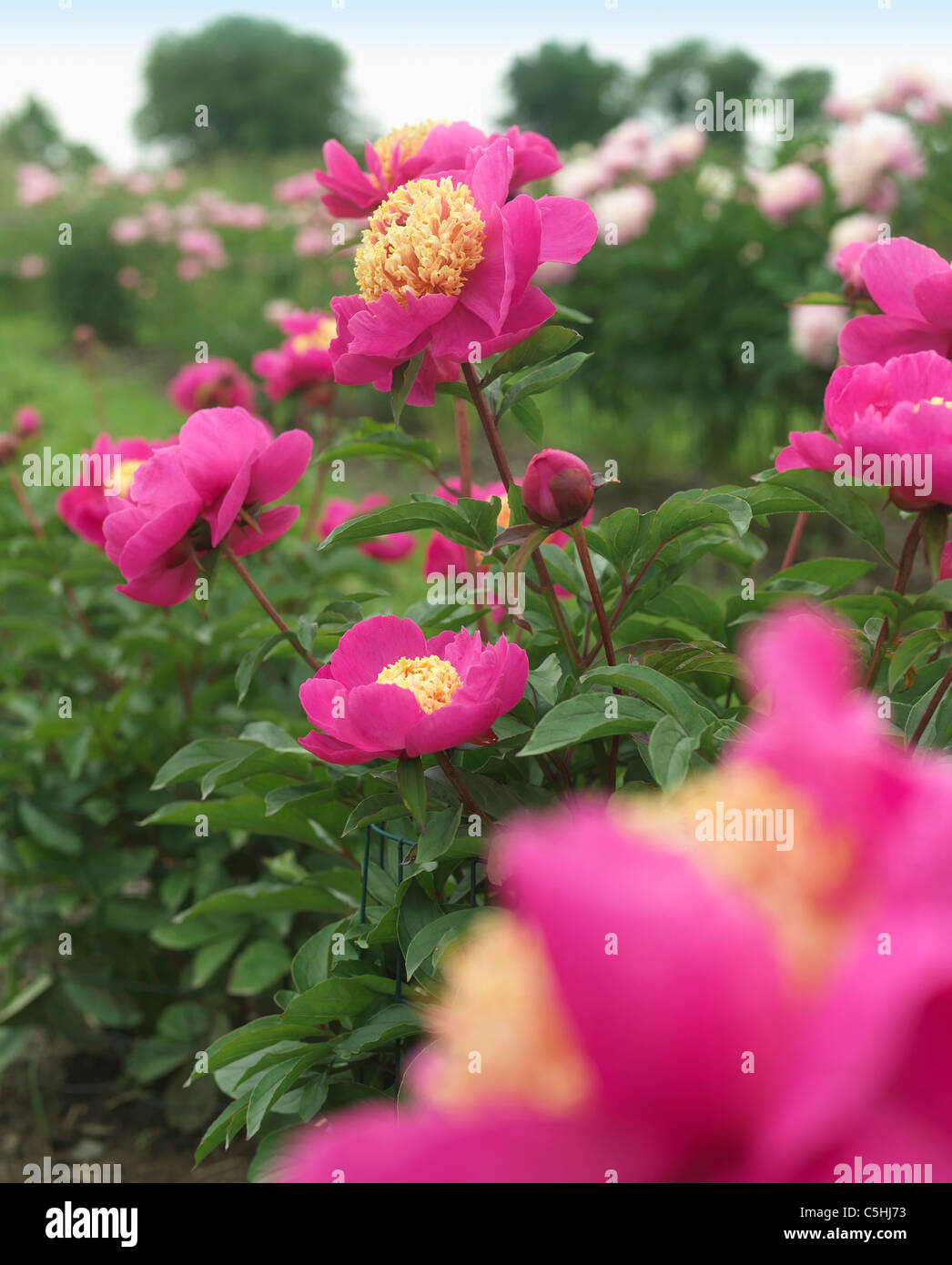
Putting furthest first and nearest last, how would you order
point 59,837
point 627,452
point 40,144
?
point 40,144
point 627,452
point 59,837

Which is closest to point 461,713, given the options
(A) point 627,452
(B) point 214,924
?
(B) point 214,924

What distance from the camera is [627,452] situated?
4.71 metres

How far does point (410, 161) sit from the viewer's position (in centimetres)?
92

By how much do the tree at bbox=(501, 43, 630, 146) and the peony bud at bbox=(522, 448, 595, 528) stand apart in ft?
112

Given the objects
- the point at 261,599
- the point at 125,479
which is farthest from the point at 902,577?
the point at 125,479

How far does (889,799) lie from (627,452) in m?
4.58

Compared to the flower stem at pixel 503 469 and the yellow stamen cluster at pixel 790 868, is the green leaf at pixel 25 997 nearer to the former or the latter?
the flower stem at pixel 503 469

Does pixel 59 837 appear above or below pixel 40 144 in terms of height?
below

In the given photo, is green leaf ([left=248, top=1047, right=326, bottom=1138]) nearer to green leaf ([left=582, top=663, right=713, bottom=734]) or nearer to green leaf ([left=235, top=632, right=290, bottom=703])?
green leaf ([left=235, top=632, right=290, bottom=703])

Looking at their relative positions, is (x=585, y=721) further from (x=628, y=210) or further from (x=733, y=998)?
(x=628, y=210)

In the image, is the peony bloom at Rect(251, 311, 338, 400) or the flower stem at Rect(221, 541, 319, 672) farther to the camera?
the peony bloom at Rect(251, 311, 338, 400)

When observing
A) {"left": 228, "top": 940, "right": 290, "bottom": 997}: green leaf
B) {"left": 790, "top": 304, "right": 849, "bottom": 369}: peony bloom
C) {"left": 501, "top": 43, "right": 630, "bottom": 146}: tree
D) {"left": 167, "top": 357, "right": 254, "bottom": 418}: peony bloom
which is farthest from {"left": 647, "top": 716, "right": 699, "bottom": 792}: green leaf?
{"left": 501, "top": 43, "right": 630, "bottom": 146}: tree

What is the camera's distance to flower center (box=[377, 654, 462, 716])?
0.72 meters

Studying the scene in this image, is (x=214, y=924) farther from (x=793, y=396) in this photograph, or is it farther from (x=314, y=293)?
(x=314, y=293)
